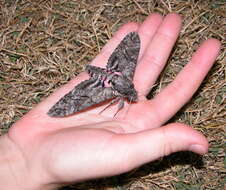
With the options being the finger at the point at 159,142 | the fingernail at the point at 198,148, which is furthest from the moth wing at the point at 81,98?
the fingernail at the point at 198,148

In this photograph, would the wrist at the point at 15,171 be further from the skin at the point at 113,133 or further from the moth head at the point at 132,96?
the moth head at the point at 132,96

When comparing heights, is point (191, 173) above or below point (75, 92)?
below

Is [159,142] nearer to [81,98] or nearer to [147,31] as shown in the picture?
[81,98]

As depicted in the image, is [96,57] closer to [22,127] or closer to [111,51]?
[111,51]

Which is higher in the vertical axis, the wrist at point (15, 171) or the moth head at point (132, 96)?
the moth head at point (132, 96)

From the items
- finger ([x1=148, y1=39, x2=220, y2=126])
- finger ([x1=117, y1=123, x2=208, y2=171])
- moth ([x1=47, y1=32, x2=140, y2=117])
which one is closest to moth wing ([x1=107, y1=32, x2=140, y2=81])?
moth ([x1=47, y1=32, x2=140, y2=117])

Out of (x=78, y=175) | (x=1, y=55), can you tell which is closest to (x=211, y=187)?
(x=78, y=175)
